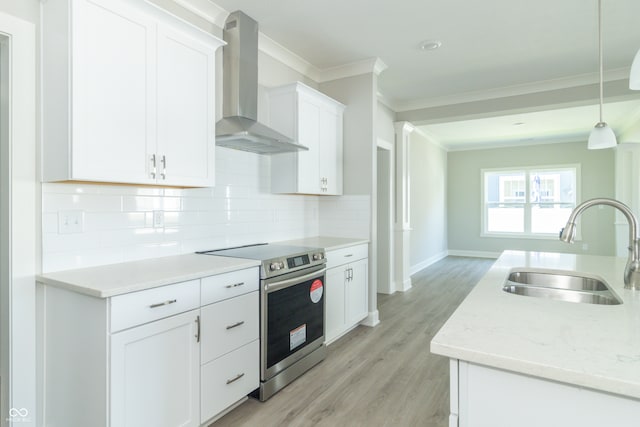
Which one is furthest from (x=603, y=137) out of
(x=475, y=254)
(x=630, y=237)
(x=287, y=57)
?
(x=475, y=254)

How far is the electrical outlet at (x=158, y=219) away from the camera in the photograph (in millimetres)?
2314

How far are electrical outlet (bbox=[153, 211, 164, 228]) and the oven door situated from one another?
2.66 feet

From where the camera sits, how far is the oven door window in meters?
2.35

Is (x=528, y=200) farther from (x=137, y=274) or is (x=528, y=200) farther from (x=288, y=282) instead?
(x=137, y=274)

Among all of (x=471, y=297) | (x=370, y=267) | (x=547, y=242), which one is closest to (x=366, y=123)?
(x=370, y=267)

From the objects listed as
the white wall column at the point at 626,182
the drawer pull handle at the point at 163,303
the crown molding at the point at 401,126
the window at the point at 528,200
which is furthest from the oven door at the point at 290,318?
the window at the point at 528,200

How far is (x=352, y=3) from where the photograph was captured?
2658 mm

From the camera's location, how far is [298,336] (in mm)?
2588

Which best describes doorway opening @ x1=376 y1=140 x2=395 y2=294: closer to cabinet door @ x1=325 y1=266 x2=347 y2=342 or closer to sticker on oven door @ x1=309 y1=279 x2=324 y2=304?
cabinet door @ x1=325 y1=266 x2=347 y2=342

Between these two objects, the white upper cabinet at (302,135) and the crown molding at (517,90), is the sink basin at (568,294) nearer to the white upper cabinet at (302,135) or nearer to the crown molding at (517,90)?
the white upper cabinet at (302,135)

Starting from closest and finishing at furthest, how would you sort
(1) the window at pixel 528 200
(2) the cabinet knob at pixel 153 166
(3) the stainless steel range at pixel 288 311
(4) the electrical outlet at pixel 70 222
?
(4) the electrical outlet at pixel 70 222 < (2) the cabinet knob at pixel 153 166 < (3) the stainless steel range at pixel 288 311 < (1) the window at pixel 528 200

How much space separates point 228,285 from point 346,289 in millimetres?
1554

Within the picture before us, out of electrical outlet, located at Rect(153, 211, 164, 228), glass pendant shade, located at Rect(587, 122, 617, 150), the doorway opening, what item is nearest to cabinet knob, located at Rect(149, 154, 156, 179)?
electrical outlet, located at Rect(153, 211, 164, 228)

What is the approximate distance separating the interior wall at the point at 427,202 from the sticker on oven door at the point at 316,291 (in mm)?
3821
